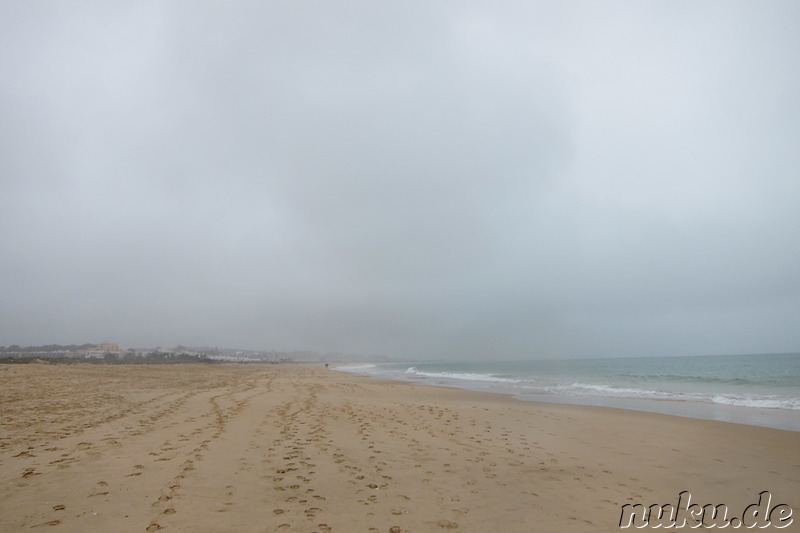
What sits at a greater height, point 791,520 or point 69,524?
point 69,524

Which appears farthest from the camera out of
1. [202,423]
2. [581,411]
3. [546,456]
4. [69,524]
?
[581,411]

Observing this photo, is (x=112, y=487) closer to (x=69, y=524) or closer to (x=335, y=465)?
(x=69, y=524)

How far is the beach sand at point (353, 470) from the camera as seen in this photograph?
5168 millimetres

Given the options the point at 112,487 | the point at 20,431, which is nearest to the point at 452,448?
the point at 112,487

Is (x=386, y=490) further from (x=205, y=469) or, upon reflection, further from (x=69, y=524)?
(x=69, y=524)

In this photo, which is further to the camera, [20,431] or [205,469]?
[20,431]

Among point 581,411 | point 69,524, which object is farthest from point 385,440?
point 581,411

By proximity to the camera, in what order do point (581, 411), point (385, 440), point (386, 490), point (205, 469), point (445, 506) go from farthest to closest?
1. point (581, 411)
2. point (385, 440)
3. point (205, 469)
4. point (386, 490)
5. point (445, 506)

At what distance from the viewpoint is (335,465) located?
7.45 meters

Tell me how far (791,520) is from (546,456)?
395 cm

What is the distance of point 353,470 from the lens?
7223mm

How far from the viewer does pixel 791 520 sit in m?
5.91

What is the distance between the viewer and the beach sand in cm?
517

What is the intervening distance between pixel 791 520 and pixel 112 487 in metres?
9.92
